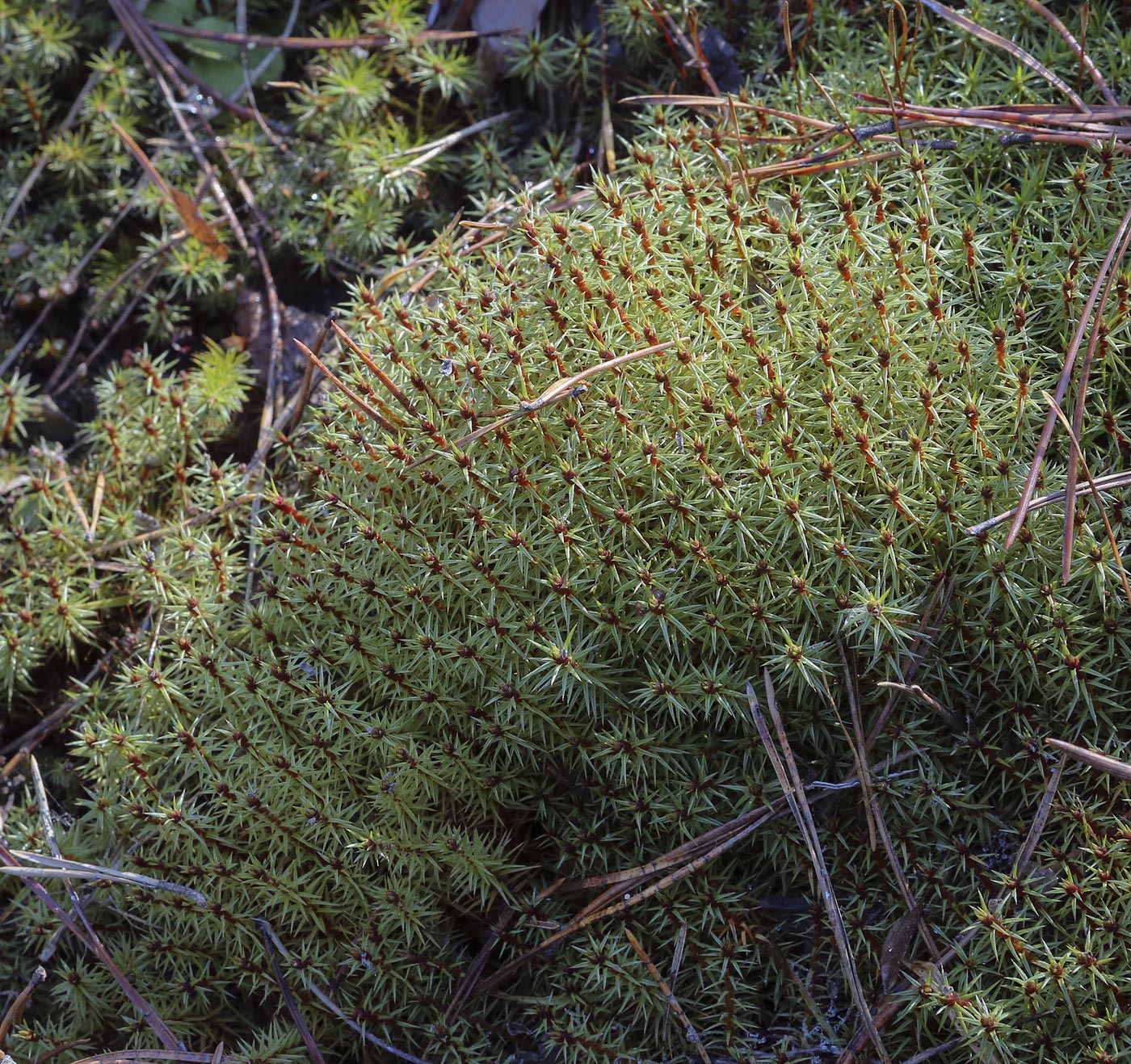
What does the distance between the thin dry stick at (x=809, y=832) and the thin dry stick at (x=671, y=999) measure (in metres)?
0.38

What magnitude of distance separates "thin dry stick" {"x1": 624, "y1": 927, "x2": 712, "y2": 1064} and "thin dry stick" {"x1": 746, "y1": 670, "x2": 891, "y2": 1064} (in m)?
0.38

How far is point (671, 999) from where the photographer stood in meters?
2.38

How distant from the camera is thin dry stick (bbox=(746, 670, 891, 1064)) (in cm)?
229

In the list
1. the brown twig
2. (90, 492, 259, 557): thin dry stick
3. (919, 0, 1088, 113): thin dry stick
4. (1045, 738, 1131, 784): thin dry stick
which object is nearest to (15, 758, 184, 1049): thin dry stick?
(90, 492, 259, 557): thin dry stick

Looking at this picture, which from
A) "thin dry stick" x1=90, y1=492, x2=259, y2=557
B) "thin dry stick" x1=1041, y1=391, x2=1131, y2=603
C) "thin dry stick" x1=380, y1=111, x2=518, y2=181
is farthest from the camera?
"thin dry stick" x1=380, y1=111, x2=518, y2=181

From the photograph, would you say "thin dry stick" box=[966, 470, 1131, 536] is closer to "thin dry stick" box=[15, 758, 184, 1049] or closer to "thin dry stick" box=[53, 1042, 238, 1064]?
"thin dry stick" box=[53, 1042, 238, 1064]

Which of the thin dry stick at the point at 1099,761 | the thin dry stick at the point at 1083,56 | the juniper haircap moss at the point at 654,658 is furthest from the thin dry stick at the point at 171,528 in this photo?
the thin dry stick at the point at 1083,56

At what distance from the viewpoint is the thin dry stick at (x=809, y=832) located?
229 cm

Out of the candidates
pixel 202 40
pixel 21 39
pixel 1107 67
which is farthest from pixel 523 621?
pixel 21 39

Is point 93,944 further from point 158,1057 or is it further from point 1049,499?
point 1049,499

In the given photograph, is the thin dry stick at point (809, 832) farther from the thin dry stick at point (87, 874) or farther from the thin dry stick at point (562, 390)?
the thin dry stick at point (87, 874)

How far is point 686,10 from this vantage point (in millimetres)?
3314

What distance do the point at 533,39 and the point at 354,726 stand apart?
8.36ft

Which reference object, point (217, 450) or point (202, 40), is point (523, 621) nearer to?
point (217, 450)
